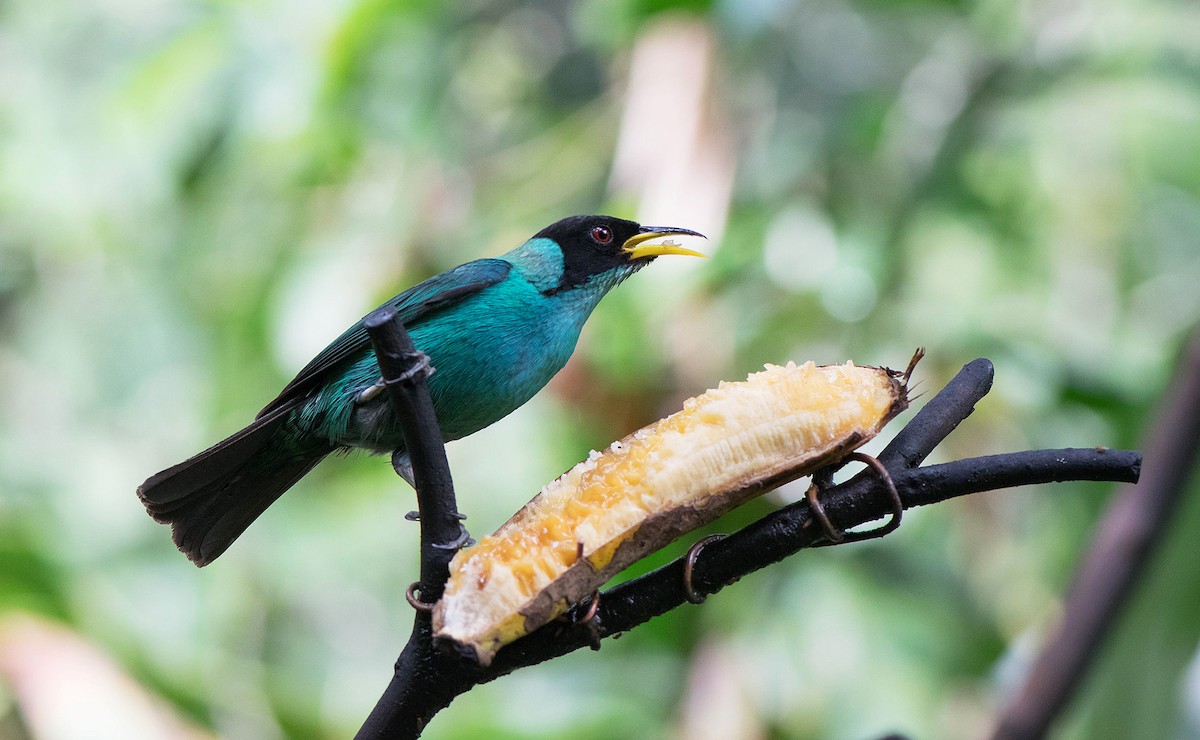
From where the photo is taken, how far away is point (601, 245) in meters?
2.80

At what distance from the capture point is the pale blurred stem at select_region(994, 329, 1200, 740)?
274 centimetres

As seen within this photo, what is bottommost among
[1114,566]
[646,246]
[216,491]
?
[1114,566]

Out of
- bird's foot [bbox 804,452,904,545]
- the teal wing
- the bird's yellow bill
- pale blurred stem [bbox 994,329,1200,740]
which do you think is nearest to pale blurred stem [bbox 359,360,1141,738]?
bird's foot [bbox 804,452,904,545]

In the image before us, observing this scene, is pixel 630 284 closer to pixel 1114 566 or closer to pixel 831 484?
pixel 1114 566

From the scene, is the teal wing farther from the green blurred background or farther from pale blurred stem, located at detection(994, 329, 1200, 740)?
pale blurred stem, located at detection(994, 329, 1200, 740)

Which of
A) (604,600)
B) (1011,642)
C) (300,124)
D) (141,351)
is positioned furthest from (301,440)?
(141,351)

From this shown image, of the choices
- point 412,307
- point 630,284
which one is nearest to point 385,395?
point 412,307

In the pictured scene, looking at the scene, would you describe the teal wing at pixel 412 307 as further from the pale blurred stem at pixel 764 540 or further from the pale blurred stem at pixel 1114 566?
the pale blurred stem at pixel 1114 566

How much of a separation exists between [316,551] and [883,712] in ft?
8.48

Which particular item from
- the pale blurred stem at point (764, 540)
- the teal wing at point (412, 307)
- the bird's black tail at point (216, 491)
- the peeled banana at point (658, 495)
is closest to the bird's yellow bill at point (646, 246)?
the teal wing at point (412, 307)

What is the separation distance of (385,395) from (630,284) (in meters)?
1.94

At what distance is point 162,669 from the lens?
393cm

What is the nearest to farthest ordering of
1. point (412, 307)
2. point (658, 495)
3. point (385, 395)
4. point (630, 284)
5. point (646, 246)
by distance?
point (658, 495) < point (385, 395) < point (412, 307) < point (646, 246) < point (630, 284)

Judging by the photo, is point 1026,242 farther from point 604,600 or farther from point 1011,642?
point 604,600
